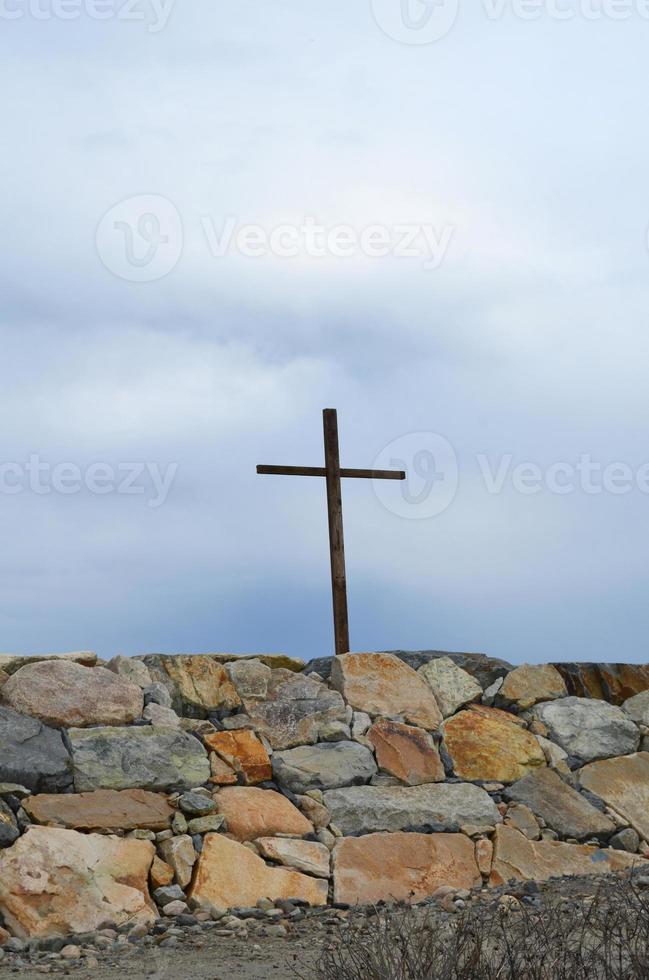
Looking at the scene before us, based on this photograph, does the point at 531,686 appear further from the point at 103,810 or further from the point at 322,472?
the point at 103,810

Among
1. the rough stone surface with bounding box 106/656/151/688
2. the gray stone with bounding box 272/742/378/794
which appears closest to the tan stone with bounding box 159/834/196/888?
the gray stone with bounding box 272/742/378/794

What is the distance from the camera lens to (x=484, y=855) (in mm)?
7746

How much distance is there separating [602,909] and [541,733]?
2.41 meters

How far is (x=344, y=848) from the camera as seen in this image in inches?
291

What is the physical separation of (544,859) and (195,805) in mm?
2625

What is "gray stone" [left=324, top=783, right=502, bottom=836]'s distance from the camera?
760 cm

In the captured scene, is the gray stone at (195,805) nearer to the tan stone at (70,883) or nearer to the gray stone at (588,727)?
the tan stone at (70,883)

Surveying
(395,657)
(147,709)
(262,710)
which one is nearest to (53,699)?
(147,709)

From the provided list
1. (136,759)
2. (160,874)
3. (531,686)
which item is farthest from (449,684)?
(160,874)

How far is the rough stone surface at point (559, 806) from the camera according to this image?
326 inches

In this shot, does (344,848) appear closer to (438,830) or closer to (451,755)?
(438,830)

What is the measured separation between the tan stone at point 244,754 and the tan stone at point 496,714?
193 centimetres

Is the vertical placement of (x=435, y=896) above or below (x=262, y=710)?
below

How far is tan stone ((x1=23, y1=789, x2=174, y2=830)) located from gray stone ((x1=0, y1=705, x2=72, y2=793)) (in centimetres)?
9
